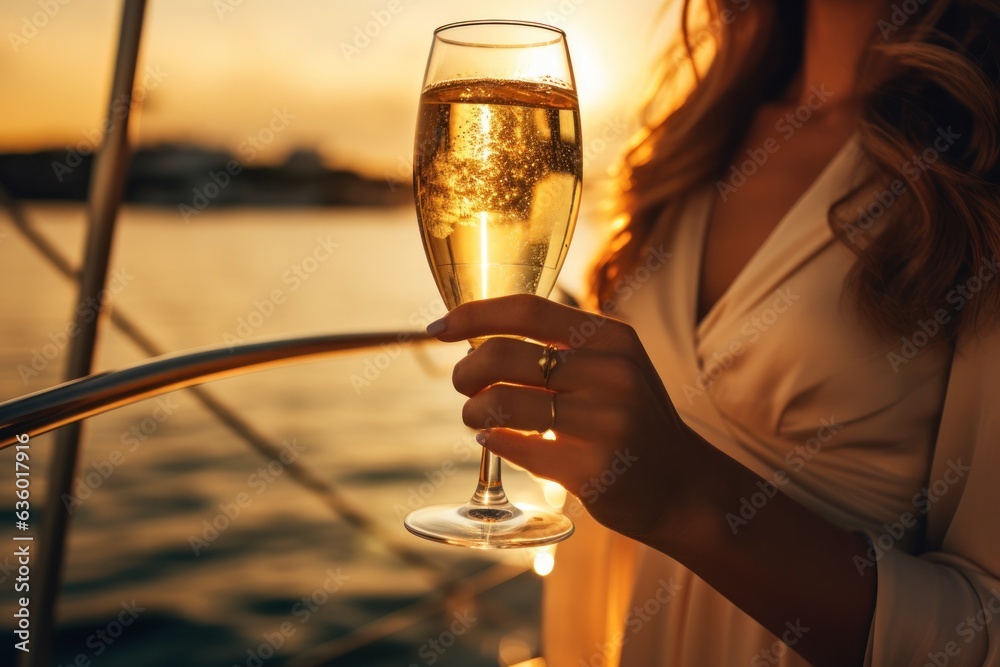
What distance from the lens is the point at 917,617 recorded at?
1282 mm

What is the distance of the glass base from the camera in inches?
39.9

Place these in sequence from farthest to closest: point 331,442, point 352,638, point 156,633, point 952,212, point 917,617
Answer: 1. point 331,442
2. point 156,633
3. point 352,638
4. point 952,212
5. point 917,617

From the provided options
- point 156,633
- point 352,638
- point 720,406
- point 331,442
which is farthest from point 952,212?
point 331,442

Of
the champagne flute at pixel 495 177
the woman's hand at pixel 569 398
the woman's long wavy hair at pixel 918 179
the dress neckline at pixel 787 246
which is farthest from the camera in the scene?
the dress neckline at pixel 787 246

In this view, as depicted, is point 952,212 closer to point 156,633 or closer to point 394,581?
point 156,633

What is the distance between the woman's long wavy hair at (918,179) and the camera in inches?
60.4

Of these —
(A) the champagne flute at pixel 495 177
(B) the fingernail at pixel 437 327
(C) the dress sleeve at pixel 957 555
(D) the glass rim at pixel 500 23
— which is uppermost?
(D) the glass rim at pixel 500 23

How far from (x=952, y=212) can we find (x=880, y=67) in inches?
16.0

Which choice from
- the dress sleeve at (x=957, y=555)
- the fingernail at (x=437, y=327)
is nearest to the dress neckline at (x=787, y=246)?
the dress sleeve at (x=957, y=555)

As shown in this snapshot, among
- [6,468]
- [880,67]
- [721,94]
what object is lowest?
[880,67]

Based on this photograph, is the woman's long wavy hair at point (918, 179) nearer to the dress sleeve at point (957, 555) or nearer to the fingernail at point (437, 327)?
the dress sleeve at point (957, 555)

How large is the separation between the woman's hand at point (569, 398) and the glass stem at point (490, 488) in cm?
12

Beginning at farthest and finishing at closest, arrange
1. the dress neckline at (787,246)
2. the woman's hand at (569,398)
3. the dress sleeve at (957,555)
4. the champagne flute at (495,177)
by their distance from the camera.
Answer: the dress neckline at (787,246) < the dress sleeve at (957,555) < the champagne flute at (495,177) < the woman's hand at (569,398)

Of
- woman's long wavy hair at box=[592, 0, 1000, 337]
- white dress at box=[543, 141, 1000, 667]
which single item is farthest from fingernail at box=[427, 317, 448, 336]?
woman's long wavy hair at box=[592, 0, 1000, 337]
